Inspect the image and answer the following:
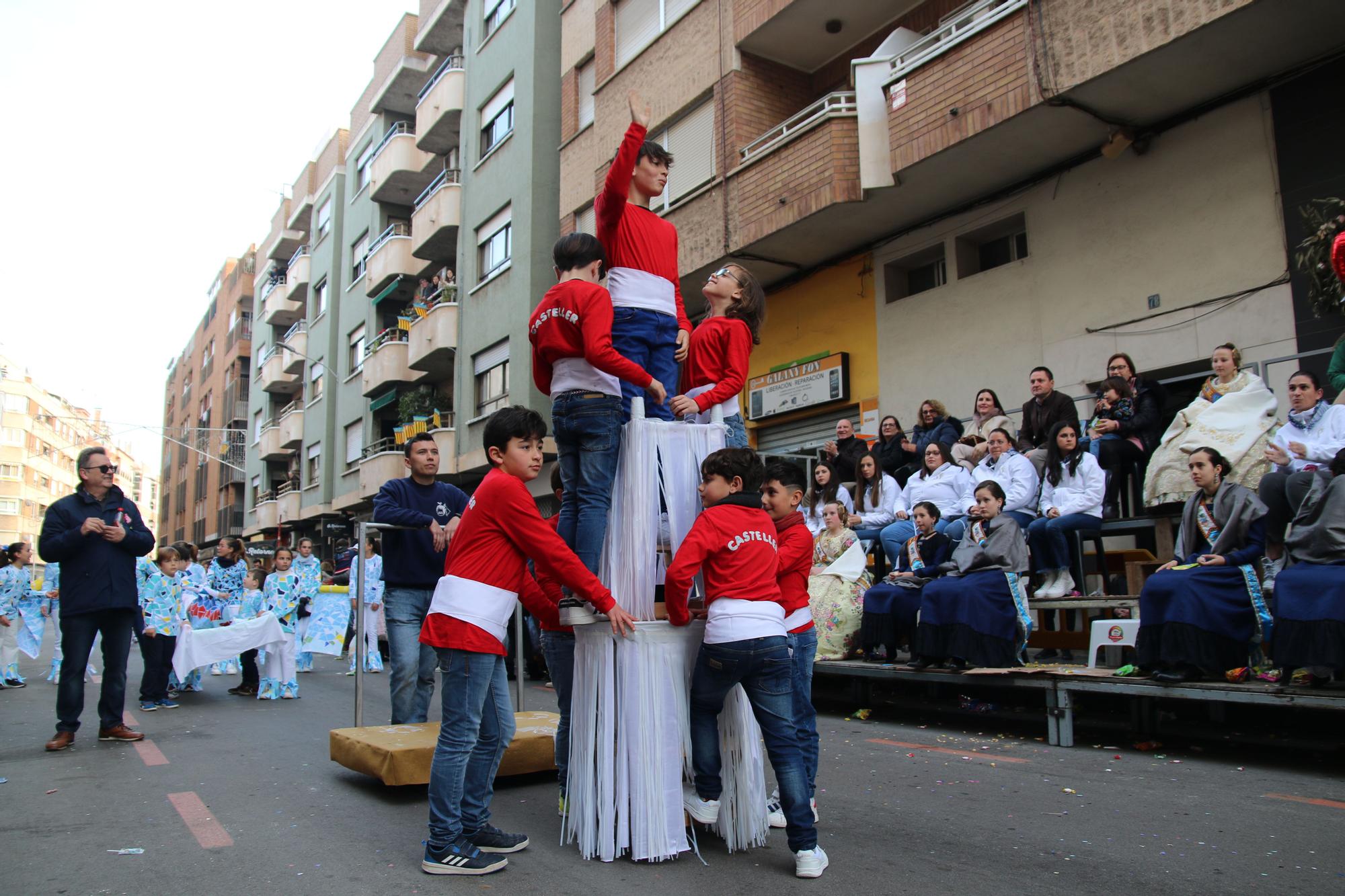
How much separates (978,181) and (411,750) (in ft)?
35.9

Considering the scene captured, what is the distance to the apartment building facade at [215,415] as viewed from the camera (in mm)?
56688

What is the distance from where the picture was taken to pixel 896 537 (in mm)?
10711

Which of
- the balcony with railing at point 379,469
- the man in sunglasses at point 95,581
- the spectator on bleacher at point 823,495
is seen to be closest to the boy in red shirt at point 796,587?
the man in sunglasses at point 95,581

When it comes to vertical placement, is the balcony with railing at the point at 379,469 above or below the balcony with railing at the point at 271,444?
below

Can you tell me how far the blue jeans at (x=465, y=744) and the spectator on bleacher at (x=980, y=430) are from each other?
7572 mm

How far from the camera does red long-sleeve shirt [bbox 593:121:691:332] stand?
5.46 m

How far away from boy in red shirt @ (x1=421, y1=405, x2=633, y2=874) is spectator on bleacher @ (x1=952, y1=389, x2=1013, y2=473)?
7.40 m

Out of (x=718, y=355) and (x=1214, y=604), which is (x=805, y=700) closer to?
(x=718, y=355)

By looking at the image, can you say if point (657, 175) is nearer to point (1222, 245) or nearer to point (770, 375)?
point (1222, 245)

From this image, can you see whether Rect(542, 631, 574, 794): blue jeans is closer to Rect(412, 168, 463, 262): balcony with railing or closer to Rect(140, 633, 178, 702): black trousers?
Rect(140, 633, 178, 702): black trousers

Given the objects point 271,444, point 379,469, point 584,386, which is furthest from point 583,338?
point 271,444

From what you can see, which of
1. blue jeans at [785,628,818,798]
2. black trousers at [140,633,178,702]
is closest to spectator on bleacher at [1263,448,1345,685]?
blue jeans at [785,628,818,798]

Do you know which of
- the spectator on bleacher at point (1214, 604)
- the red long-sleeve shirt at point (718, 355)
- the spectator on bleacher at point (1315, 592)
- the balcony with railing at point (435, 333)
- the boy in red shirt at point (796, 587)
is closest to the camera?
the boy in red shirt at point (796, 587)

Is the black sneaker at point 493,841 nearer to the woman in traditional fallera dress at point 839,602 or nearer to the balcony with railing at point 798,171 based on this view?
the woman in traditional fallera dress at point 839,602
